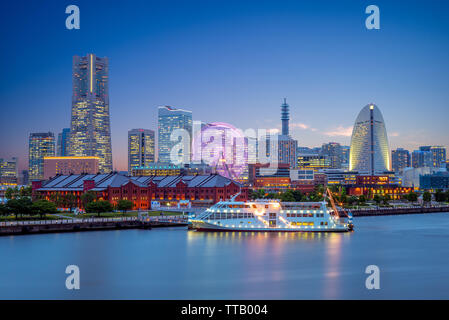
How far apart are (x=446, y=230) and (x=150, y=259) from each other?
53.4m

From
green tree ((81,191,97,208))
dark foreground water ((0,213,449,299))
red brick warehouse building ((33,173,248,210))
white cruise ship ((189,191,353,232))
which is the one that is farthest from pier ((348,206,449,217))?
green tree ((81,191,97,208))

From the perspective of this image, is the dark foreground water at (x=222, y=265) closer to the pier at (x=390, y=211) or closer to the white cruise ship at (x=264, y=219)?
the white cruise ship at (x=264, y=219)

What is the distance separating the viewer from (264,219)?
7556 centimetres

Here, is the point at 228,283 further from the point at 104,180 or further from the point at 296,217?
the point at 104,180

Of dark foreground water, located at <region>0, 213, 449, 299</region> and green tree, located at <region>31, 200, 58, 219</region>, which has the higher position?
green tree, located at <region>31, 200, 58, 219</region>

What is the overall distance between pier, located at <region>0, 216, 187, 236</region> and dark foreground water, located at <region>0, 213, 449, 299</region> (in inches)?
105

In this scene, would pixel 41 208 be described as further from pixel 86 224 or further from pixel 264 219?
→ pixel 264 219

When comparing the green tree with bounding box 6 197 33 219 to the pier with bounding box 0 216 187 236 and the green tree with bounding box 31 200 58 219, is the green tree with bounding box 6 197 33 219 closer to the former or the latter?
the green tree with bounding box 31 200 58 219

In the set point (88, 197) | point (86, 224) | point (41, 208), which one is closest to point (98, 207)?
point (41, 208)

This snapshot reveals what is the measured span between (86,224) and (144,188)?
3639 cm

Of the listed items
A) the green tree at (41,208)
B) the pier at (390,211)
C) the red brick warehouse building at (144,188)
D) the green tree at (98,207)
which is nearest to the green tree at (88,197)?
the red brick warehouse building at (144,188)

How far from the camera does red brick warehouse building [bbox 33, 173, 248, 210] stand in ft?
362
